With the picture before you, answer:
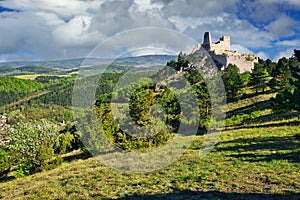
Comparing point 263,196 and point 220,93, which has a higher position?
point 220,93

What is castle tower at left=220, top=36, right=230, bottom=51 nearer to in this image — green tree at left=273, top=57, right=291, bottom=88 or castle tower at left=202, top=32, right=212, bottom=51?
castle tower at left=202, top=32, right=212, bottom=51

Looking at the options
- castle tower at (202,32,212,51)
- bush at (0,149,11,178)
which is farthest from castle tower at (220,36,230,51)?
bush at (0,149,11,178)

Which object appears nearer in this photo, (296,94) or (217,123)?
(296,94)

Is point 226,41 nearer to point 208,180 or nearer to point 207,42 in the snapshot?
point 207,42

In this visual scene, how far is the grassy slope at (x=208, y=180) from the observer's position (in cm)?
1473

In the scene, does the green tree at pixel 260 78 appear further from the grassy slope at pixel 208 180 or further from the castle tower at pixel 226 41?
the castle tower at pixel 226 41

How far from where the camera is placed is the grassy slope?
14734 mm

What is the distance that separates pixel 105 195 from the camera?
1619 cm

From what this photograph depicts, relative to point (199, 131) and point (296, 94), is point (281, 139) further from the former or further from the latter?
point (199, 131)

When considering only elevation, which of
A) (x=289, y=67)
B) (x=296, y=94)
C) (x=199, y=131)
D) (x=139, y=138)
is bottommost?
(x=199, y=131)

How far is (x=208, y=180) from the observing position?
1703 cm

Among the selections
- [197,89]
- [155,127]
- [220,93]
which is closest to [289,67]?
[220,93]

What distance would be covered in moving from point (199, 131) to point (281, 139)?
17.2 meters

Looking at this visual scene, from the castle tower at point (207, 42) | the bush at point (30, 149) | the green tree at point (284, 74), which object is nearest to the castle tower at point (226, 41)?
the castle tower at point (207, 42)
